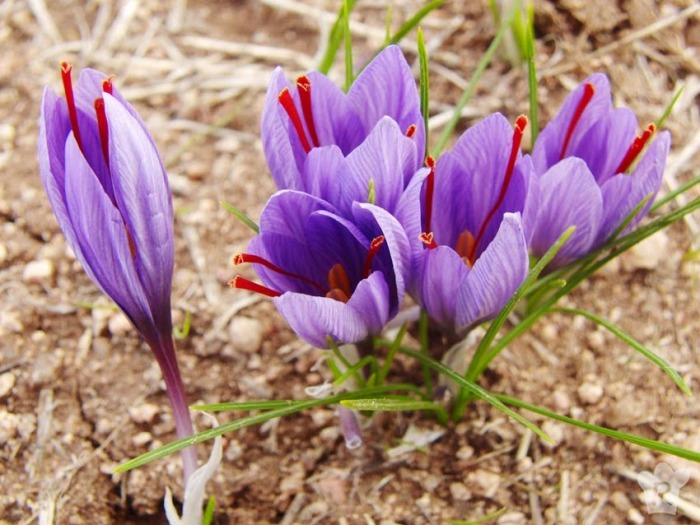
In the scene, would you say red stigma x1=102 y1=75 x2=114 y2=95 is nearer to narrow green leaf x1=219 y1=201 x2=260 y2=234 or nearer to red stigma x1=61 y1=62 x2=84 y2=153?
red stigma x1=61 y1=62 x2=84 y2=153


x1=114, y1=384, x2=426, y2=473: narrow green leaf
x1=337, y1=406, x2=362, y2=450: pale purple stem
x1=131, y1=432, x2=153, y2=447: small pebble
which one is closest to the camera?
x1=114, y1=384, x2=426, y2=473: narrow green leaf

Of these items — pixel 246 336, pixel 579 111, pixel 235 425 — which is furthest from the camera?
pixel 246 336

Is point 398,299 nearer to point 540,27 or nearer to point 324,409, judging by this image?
point 324,409

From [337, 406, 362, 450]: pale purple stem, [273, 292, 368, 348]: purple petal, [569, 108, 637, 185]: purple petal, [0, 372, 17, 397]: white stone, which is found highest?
[569, 108, 637, 185]: purple petal

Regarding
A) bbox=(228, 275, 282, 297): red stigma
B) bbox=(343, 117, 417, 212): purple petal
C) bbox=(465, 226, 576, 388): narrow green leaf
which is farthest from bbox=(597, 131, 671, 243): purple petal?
bbox=(228, 275, 282, 297): red stigma

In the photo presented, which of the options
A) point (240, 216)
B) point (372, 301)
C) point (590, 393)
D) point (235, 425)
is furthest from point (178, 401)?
point (590, 393)

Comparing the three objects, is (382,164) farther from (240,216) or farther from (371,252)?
(240,216)

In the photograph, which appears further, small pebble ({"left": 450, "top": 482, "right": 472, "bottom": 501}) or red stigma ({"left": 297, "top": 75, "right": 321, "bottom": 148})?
small pebble ({"left": 450, "top": 482, "right": 472, "bottom": 501})

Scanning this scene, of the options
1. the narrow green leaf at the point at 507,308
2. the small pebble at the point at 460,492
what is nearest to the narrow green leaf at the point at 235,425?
the narrow green leaf at the point at 507,308
